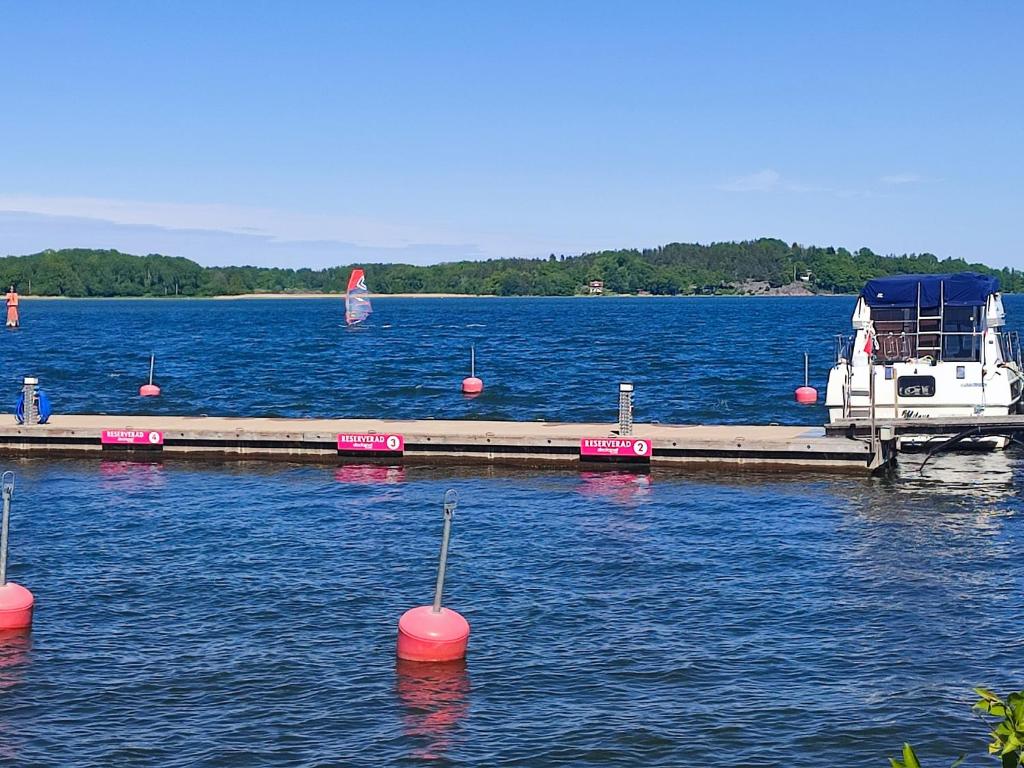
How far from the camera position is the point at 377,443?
40.3 metres

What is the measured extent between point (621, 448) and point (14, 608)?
66.2 ft

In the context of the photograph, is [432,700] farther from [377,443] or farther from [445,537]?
[377,443]

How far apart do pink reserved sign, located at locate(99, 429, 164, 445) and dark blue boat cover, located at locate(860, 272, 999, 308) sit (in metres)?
24.0

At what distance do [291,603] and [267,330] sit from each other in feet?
466

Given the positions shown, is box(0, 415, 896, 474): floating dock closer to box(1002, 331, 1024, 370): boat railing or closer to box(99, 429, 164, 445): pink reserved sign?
box(99, 429, 164, 445): pink reserved sign

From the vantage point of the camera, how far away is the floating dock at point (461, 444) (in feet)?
125

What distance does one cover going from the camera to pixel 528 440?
3962 cm

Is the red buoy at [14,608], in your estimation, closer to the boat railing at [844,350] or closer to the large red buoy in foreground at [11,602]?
the large red buoy in foreground at [11,602]

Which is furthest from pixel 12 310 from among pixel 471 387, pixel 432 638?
pixel 432 638

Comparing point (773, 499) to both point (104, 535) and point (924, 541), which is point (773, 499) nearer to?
point (924, 541)

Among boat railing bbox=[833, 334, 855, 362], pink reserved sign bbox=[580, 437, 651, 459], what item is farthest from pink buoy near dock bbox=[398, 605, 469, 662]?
boat railing bbox=[833, 334, 855, 362]

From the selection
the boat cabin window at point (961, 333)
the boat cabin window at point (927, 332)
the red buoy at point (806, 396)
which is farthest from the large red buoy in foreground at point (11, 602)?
the red buoy at point (806, 396)

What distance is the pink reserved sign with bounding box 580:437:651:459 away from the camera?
38.6 meters

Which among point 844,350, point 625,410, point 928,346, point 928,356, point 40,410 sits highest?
point 928,346
